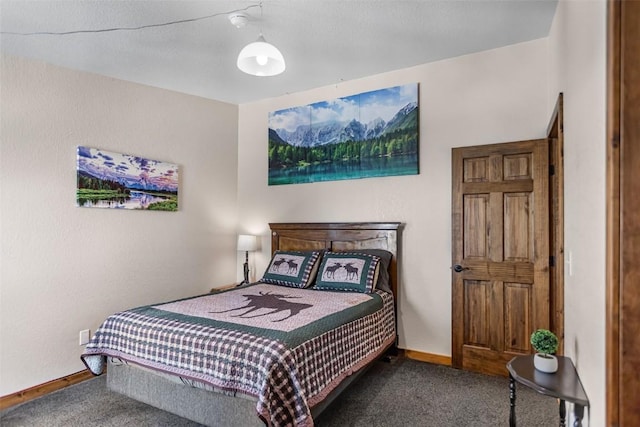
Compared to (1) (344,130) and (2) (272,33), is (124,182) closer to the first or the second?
(2) (272,33)

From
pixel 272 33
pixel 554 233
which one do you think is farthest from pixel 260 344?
pixel 554 233

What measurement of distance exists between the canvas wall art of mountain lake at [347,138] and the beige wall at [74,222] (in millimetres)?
943

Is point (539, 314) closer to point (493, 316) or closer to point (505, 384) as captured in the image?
point (493, 316)

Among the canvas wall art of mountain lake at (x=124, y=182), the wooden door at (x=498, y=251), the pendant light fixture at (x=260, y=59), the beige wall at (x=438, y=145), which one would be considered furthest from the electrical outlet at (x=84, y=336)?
the wooden door at (x=498, y=251)

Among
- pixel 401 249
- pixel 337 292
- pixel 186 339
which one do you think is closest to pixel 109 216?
pixel 186 339

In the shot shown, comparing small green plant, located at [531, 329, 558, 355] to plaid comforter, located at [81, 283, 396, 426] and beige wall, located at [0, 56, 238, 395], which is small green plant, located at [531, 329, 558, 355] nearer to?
plaid comforter, located at [81, 283, 396, 426]

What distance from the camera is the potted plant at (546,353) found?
5.48 ft

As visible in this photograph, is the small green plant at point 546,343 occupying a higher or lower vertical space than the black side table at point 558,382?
higher

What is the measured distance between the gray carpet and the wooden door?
1.05 feet

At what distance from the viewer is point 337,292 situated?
131 inches

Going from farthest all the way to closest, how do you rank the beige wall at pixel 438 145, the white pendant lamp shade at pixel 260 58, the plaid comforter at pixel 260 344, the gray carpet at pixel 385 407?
the beige wall at pixel 438 145 → the gray carpet at pixel 385 407 → the white pendant lamp shade at pixel 260 58 → the plaid comforter at pixel 260 344

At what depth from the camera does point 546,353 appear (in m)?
1.71

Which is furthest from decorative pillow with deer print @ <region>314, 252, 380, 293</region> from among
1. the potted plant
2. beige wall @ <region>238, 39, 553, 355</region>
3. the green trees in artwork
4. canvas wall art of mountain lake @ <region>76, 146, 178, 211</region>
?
canvas wall art of mountain lake @ <region>76, 146, 178, 211</region>

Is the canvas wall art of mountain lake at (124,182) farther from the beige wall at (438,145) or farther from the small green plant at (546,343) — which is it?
the small green plant at (546,343)
